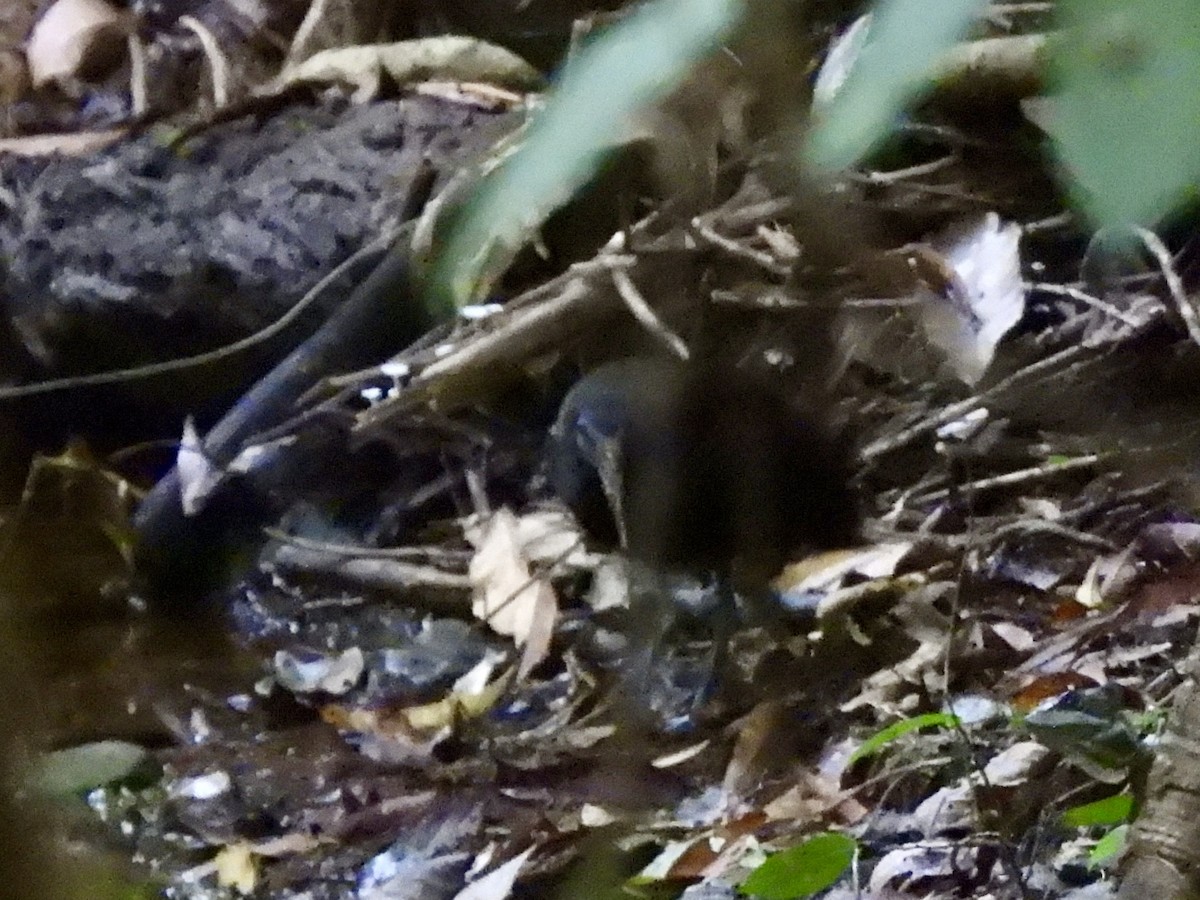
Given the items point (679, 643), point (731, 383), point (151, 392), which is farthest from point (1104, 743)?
point (151, 392)

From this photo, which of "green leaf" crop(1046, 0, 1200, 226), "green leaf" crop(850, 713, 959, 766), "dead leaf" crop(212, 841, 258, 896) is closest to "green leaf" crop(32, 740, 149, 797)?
"dead leaf" crop(212, 841, 258, 896)

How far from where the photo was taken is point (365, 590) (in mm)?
1685

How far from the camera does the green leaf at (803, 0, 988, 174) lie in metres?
0.26

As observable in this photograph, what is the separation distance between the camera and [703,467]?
116 centimetres

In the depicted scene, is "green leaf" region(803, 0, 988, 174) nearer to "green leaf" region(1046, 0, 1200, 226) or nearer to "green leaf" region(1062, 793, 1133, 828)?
"green leaf" region(1046, 0, 1200, 226)

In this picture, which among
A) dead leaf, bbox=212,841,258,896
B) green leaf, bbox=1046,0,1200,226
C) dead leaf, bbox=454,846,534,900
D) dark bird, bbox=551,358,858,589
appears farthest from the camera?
dead leaf, bbox=212,841,258,896

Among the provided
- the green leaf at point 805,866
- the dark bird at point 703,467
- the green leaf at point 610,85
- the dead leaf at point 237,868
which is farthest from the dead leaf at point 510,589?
the green leaf at point 610,85

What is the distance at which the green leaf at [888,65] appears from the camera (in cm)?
26

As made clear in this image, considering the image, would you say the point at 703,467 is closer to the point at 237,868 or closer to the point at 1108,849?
the point at 1108,849

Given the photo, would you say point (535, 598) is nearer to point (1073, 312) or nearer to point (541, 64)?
point (1073, 312)

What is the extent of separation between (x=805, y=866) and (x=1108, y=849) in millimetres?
194

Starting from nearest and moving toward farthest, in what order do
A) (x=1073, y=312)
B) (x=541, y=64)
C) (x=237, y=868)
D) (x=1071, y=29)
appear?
(x=1071, y=29) < (x=237, y=868) < (x=1073, y=312) < (x=541, y=64)

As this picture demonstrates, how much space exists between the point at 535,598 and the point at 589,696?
206 mm

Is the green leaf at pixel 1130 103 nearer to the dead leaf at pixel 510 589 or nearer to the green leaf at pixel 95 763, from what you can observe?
the green leaf at pixel 95 763
